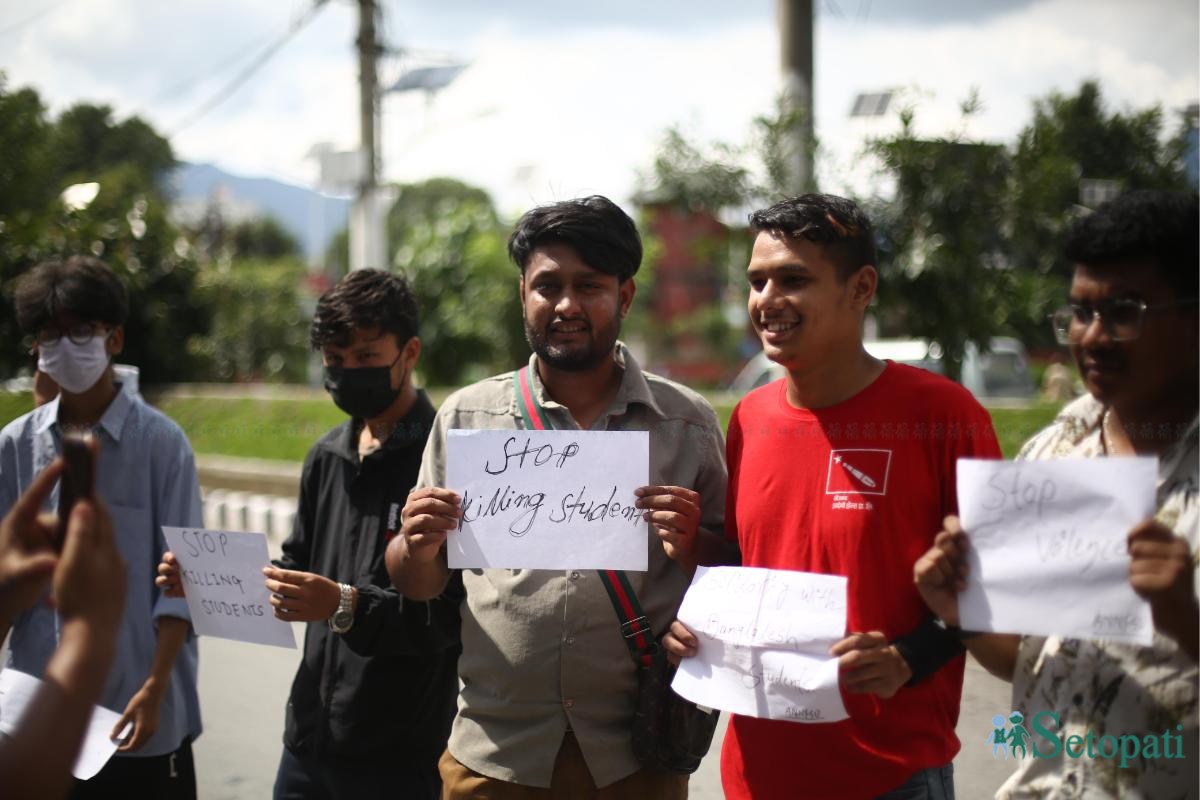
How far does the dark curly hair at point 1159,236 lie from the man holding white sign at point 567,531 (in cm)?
94

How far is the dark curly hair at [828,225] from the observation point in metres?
2.23

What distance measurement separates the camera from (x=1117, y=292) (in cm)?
179

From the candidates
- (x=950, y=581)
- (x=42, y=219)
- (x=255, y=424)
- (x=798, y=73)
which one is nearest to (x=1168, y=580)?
(x=950, y=581)

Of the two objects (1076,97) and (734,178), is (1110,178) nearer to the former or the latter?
(1076,97)

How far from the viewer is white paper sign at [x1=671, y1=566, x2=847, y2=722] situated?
6.61ft

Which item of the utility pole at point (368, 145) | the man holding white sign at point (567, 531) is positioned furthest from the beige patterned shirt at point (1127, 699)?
the utility pole at point (368, 145)

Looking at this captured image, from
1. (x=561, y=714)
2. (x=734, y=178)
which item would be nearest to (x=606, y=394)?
(x=561, y=714)

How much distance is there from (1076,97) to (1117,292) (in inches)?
192

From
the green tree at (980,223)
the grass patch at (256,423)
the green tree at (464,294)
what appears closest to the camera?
the green tree at (980,223)

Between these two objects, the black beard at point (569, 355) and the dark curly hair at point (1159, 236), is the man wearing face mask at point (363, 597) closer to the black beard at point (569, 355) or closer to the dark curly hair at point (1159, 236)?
the black beard at point (569, 355)

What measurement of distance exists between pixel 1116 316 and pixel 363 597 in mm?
1811

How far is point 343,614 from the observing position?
2.63 meters

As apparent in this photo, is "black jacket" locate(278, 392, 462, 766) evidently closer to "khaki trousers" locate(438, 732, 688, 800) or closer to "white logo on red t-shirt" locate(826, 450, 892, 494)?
"khaki trousers" locate(438, 732, 688, 800)

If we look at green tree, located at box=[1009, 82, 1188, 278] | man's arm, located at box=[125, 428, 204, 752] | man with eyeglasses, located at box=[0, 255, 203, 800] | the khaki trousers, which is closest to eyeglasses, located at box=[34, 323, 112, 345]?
man with eyeglasses, located at box=[0, 255, 203, 800]
